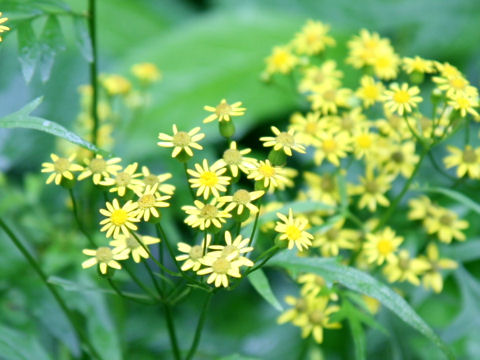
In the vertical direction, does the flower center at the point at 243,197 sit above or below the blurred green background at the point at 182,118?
above

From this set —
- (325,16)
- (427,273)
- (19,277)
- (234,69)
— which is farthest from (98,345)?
(325,16)

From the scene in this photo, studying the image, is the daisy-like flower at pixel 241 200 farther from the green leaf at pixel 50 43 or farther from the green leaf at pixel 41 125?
→ the green leaf at pixel 50 43

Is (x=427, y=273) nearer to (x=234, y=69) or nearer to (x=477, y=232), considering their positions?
(x=477, y=232)

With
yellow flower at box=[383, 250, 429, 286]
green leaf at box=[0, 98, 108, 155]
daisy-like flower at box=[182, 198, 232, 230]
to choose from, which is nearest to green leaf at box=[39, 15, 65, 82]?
green leaf at box=[0, 98, 108, 155]

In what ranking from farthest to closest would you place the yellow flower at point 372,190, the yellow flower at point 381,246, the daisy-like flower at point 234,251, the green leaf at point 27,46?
the yellow flower at point 372,190, the yellow flower at point 381,246, the green leaf at point 27,46, the daisy-like flower at point 234,251

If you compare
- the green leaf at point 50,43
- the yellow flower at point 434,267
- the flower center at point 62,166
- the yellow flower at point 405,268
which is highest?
the green leaf at point 50,43

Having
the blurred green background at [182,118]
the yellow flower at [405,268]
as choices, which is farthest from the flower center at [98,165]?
the yellow flower at [405,268]
